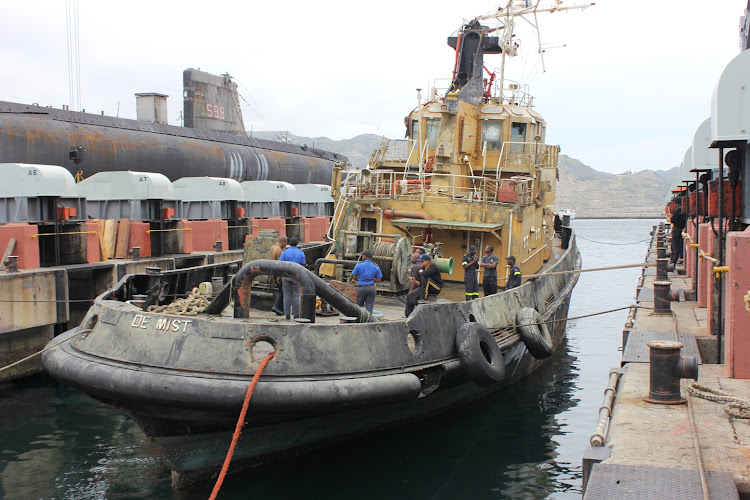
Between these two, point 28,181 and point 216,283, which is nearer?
point 216,283

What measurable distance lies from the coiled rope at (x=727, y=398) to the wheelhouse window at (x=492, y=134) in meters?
9.47

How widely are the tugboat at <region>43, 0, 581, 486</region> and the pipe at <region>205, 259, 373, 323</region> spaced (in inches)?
0.6

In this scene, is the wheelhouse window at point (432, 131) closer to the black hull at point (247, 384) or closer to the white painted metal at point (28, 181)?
the black hull at point (247, 384)

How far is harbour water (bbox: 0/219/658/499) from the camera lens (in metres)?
7.86

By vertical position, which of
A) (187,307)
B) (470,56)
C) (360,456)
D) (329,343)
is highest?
(470,56)

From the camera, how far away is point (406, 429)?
30.1 ft

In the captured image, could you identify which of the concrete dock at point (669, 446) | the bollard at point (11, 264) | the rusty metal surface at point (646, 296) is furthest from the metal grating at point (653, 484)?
the bollard at point (11, 264)

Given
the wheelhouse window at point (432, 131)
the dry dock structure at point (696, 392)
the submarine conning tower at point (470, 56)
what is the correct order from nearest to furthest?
the dry dock structure at point (696, 392) < the wheelhouse window at point (432, 131) < the submarine conning tower at point (470, 56)

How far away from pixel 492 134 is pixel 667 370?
10.00m

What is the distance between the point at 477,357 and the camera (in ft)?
28.2

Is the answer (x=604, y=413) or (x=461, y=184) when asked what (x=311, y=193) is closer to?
(x=461, y=184)

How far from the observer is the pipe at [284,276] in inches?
287

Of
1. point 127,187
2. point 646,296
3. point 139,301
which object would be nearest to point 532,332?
point 646,296

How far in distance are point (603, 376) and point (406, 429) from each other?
602 cm
